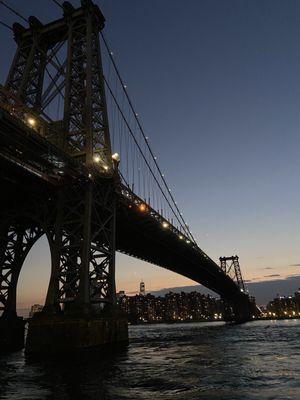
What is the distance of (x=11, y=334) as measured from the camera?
26.6 metres

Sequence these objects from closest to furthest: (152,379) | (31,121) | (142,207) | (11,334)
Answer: (152,379)
(31,121)
(11,334)
(142,207)

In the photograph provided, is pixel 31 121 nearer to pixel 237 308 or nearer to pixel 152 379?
pixel 152 379

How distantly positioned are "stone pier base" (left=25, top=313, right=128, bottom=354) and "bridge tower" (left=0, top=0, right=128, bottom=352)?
2.1 inches

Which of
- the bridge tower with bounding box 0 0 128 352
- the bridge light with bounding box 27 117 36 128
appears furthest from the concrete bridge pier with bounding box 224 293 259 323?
the bridge light with bounding box 27 117 36 128

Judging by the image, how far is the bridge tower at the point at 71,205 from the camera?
21828 mm

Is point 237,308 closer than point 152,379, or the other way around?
point 152,379

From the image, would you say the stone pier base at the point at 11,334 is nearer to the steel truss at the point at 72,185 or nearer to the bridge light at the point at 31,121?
the steel truss at the point at 72,185

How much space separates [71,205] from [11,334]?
33.0 ft

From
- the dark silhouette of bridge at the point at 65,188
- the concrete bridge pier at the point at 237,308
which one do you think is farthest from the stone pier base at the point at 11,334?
the concrete bridge pier at the point at 237,308

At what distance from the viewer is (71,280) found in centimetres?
2411

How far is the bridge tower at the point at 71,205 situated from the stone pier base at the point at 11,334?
4.1 inches

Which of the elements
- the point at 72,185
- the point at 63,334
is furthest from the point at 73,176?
the point at 63,334

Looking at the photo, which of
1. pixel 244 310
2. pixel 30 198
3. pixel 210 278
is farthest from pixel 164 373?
pixel 244 310

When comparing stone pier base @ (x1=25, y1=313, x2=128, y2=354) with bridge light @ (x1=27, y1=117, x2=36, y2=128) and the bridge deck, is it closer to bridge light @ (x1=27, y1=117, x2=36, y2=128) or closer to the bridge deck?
the bridge deck
